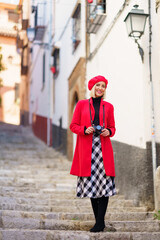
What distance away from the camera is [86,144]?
3627 millimetres

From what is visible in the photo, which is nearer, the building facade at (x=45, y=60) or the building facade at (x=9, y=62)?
the building facade at (x=45, y=60)

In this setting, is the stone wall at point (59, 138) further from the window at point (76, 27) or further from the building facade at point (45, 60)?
the window at point (76, 27)

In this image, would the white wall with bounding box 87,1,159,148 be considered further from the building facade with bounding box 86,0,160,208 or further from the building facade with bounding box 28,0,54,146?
the building facade with bounding box 28,0,54,146

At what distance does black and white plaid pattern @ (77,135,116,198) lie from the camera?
11.7ft

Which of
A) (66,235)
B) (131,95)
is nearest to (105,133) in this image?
(66,235)

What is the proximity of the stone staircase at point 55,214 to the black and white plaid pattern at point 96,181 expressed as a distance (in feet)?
1.30

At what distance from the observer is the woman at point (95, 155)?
11.7ft

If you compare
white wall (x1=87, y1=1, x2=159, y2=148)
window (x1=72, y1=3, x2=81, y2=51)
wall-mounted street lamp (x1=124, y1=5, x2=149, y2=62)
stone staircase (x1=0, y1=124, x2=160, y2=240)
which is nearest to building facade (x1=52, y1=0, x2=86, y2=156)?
window (x1=72, y1=3, x2=81, y2=51)

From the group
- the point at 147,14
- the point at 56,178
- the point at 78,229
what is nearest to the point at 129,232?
the point at 78,229

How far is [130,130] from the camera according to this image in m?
5.57

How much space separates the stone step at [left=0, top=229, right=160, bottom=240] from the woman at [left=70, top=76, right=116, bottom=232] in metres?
0.16

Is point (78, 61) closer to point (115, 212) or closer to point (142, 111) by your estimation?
point (142, 111)

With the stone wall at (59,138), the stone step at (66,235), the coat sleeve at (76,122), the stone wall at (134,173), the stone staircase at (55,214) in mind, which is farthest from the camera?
the stone wall at (59,138)

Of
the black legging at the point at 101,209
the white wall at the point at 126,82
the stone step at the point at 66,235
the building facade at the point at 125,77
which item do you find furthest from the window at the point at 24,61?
the stone step at the point at 66,235
